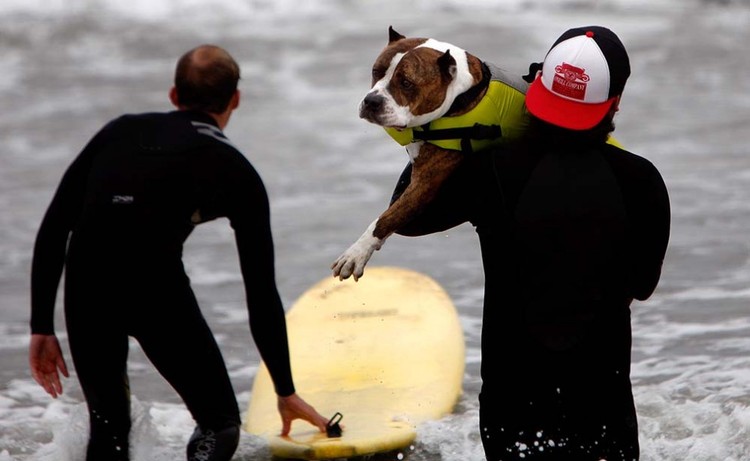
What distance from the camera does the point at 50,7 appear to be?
17.0 metres

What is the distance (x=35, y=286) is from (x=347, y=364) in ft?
5.84

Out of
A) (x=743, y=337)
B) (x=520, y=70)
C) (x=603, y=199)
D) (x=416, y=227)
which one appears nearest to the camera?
(x=603, y=199)

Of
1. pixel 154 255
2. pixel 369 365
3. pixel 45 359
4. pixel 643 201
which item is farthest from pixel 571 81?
pixel 369 365

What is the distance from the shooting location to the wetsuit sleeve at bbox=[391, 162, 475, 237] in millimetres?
2777

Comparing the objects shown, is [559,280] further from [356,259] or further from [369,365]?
→ [369,365]

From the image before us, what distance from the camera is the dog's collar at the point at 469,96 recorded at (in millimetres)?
2779

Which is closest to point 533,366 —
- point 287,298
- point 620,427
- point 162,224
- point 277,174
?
point 620,427

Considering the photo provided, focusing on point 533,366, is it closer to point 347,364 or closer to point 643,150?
point 347,364

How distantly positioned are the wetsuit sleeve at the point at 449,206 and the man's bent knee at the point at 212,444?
102cm

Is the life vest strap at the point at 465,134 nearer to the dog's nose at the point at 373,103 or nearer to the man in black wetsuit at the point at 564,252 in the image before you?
the man in black wetsuit at the point at 564,252

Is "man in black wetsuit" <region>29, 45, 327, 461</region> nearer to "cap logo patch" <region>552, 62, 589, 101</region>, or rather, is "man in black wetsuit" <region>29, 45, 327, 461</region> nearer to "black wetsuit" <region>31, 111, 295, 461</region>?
"black wetsuit" <region>31, 111, 295, 461</region>

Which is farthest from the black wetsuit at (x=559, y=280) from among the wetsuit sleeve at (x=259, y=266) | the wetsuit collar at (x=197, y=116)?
the wetsuit collar at (x=197, y=116)

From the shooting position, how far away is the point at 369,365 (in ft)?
16.0

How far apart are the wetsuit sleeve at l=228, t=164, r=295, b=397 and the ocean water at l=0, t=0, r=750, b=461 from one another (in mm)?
626
